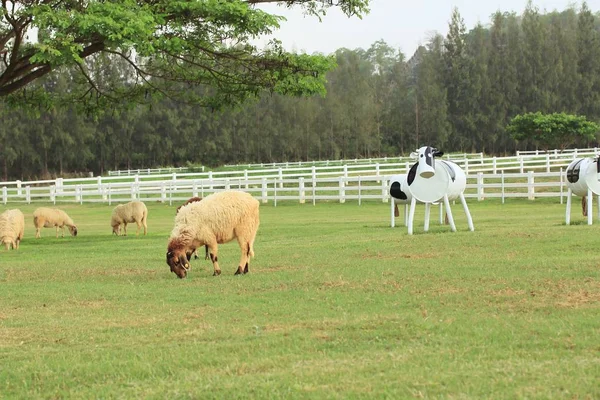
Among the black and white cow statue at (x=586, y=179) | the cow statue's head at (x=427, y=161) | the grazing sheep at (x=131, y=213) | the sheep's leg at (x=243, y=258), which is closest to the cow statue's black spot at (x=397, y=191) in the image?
the cow statue's head at (x=427, y=161)

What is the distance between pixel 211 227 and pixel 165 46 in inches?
251

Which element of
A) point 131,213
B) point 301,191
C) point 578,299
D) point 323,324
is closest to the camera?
point 323,324

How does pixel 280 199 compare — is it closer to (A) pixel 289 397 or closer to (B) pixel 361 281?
(B) pixel 361 281

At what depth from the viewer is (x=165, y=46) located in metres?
17.4

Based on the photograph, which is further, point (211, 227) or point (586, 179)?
point (586, 179)

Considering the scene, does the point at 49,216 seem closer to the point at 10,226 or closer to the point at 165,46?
the point at 10,226

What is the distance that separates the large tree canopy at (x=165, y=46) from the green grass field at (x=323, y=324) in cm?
437

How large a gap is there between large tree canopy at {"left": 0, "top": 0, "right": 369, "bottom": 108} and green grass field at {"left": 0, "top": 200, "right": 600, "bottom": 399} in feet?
14.3

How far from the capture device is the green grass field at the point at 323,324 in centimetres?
609

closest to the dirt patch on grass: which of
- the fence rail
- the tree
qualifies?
the fence rail

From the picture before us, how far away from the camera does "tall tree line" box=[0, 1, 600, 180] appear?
8394 centimetres

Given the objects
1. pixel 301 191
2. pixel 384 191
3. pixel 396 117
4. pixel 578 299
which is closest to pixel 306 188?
pixel 301 191

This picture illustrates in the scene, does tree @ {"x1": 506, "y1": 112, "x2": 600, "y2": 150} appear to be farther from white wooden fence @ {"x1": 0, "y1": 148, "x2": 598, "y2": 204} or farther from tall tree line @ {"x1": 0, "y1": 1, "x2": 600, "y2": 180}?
tall tree line @ {"x1": 0, "y1": 1, "x2": 600, "y2": 180}

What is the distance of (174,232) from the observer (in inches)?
488
